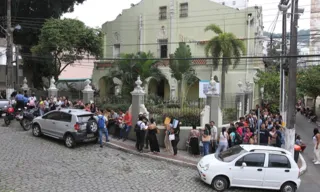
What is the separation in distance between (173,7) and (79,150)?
67.8 ft

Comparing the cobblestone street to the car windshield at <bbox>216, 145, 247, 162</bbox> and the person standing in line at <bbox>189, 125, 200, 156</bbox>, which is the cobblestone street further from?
the person standing in line at <bbox>189, 125, 200, 156</bbox>

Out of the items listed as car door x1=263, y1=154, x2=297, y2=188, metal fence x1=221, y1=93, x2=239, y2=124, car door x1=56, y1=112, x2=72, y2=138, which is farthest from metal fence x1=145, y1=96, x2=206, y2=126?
car door x1=263, y1=154, x2=297, y2=188

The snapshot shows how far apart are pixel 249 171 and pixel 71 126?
7572 mm

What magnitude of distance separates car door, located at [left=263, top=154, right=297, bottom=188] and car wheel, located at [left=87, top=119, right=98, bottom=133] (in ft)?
24.2

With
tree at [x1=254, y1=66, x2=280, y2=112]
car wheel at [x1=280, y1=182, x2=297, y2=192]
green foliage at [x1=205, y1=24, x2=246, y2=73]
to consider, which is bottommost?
car wheel at [x1=280, y1=182, x2=297, y2=192]

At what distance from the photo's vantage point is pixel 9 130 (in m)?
15.7

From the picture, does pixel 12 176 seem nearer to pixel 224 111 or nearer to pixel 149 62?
pixel 224 111

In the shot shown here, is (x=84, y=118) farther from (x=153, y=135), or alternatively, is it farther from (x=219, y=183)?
(x=219, y=183)

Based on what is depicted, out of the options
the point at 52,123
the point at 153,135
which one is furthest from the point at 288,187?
the point at 52,123

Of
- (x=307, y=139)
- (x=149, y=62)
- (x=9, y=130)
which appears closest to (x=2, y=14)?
(x=149, y=62)

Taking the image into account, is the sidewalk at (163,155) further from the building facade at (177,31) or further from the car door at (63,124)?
the building facade at (177,31)

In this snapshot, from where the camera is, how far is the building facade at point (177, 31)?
27281 millimetres

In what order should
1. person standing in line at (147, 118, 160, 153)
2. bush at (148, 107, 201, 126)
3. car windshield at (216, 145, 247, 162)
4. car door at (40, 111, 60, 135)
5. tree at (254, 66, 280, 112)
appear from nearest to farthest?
car windshield at (216, 145, 247, 162) → person standing in line at (147, 118, 160, 153) → car door at (40, 111, 60, 135) → bush at (148, 107, 201, 126) → tree at (254, 66, 280, 112)

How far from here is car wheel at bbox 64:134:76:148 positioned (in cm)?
1309
